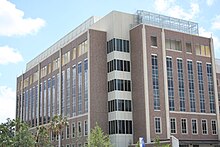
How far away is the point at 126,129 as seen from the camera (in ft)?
223

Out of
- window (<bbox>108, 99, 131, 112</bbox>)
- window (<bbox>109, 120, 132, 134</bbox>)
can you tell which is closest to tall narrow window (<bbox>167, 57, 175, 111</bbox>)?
window (<bbox>108, 99, 131, 112</bbox>)

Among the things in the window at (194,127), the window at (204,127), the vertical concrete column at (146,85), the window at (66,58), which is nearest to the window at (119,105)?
the vertical concrete column at (146,85)

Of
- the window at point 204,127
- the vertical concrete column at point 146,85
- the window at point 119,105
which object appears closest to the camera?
the vertical concrete column at point 146,85

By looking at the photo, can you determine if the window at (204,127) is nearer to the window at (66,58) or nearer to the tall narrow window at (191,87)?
the tall narrow window at (191,87)

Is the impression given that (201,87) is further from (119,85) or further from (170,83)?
(119,85)

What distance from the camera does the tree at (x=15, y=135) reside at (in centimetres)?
6251

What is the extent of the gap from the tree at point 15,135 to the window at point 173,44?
30858 mm

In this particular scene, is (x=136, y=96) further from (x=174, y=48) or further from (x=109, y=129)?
(x=174, y=48)

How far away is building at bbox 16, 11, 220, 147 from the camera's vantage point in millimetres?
67500

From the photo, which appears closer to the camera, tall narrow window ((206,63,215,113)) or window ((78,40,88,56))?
window ((78,40,88,56))

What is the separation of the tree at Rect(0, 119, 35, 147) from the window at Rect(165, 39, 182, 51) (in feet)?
101

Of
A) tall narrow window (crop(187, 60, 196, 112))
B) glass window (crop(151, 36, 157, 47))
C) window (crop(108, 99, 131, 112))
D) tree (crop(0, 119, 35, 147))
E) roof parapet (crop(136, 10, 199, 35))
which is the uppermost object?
roof parapet (crop(136, 10, 199, 35))

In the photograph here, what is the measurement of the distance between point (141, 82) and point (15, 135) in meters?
24.2

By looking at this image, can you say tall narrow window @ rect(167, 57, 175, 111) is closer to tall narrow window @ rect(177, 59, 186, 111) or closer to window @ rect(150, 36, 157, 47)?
tall narrow window @ rect(177, 59, 186, 111)
